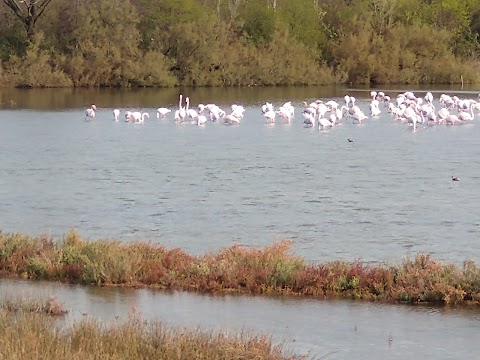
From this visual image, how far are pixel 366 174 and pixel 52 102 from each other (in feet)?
92.3

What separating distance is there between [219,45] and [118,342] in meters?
59.9

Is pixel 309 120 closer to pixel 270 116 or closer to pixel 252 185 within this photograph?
pixel 270 116

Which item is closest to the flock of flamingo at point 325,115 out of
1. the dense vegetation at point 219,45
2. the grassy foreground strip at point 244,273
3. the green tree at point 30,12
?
the grassy foreground strip at point 244,273

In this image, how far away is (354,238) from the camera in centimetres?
1489

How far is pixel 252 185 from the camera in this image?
2073cm

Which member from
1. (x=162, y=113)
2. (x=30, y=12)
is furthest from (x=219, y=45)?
(x=162, y=113)

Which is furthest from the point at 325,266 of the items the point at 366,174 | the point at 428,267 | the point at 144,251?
the point at 366,174

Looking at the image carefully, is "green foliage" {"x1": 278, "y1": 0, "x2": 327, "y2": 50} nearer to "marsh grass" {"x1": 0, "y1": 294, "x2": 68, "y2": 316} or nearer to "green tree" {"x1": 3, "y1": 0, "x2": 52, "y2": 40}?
"green tree" {"x1": 3, "y1": 0, "x2": 52, "y2": 40}

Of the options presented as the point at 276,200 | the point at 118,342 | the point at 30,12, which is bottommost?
the point at 276,200

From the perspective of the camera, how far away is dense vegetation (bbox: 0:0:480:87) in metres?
63.4

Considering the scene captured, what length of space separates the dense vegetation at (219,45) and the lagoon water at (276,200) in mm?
28602

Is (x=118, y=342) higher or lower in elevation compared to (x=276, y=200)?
higher

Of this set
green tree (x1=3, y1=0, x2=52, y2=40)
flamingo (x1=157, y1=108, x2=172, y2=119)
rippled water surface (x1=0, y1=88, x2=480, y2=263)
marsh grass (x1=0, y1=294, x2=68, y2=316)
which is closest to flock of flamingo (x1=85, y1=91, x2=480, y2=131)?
flamingo (x1=157, y1=108, x2=172, y2=119)

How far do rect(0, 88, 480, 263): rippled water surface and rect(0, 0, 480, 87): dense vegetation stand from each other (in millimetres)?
28081
